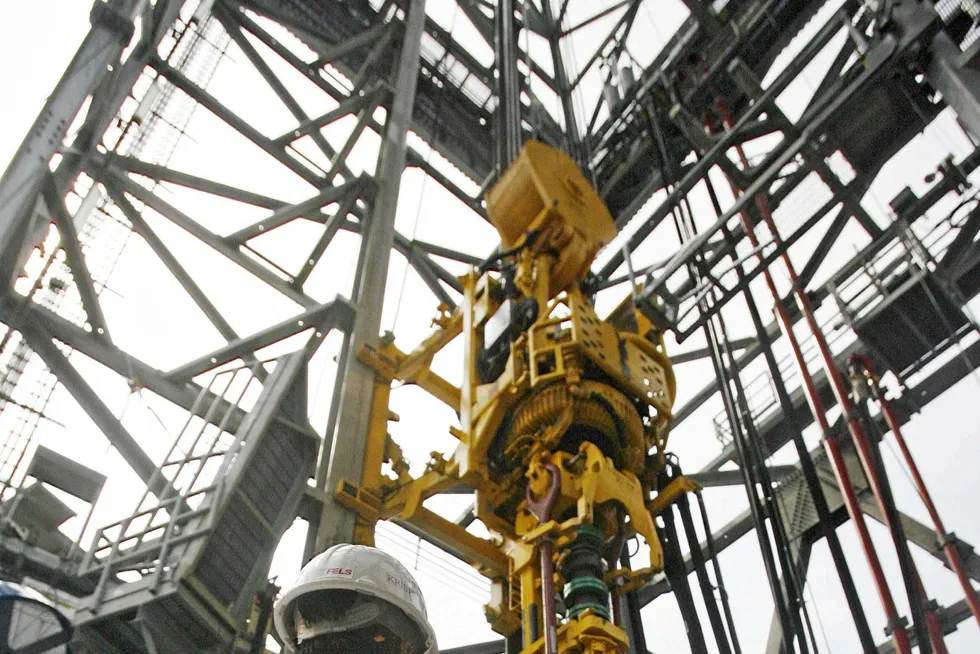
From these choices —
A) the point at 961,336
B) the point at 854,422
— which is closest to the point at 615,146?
the point at 961,336

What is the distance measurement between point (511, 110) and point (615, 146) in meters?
4.50

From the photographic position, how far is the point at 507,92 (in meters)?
12.4

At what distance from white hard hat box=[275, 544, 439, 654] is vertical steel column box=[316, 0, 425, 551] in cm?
191

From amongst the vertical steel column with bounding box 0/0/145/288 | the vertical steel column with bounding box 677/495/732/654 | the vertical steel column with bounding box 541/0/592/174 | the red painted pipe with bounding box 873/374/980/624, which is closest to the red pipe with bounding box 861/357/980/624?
the red painted pipe with bounding box 873/374/980/624

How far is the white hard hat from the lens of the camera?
6.51m

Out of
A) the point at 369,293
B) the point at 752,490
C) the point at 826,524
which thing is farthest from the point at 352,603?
the point at 369,293

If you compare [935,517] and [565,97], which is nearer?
[935,517]

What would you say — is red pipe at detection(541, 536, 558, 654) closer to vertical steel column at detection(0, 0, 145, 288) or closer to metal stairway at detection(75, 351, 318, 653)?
metal stairway at detection(75, 351, 318, 653)

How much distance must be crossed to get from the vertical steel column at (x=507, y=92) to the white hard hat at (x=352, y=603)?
6.05m

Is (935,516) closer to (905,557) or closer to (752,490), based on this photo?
(905,557)

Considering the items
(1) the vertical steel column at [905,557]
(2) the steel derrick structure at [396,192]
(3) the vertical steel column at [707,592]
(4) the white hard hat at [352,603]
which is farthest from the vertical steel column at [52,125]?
(1) the vertical steel column at [905,557]

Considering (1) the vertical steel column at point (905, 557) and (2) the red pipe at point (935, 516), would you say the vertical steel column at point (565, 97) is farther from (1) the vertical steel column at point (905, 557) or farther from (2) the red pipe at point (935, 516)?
(1) the vertical steel column at point (905, 557)

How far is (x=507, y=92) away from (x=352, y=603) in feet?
25.1

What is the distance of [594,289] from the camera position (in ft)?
32.2
